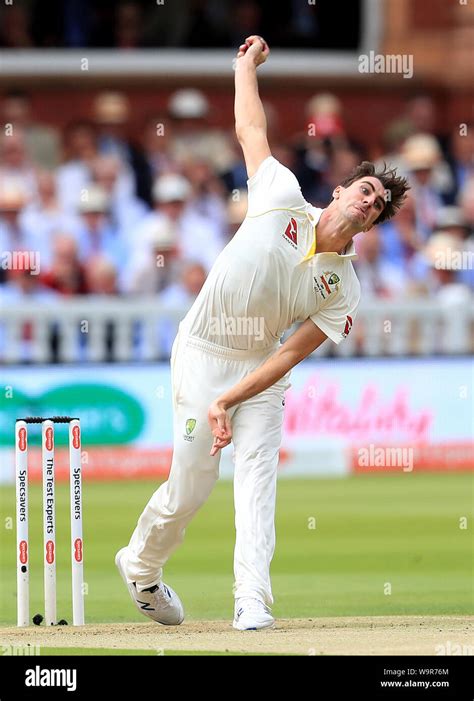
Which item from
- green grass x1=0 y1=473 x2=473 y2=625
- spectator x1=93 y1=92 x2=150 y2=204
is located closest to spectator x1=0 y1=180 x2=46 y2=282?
spectator x1=93 y1=92 x2=150 y2=204

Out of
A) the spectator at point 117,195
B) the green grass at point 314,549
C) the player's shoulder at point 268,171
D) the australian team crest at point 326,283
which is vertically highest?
the spectator at point 117,195

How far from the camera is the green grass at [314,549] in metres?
9.82

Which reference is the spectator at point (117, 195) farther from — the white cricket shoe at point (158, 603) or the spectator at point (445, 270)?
the white cricket shoe at point (158, 603)

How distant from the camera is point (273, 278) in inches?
326

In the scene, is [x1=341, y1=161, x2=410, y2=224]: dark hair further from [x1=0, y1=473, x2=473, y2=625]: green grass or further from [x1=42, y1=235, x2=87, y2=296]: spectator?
[x1=42, y1=235, x2=87, y2=296]: spectator

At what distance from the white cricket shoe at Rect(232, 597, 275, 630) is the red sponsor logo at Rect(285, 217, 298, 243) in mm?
1726

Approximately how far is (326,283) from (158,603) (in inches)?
72.9

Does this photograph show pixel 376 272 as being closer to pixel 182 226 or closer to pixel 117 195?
pixel 182 226

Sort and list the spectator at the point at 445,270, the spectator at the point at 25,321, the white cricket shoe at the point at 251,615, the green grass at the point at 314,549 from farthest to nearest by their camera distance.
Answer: the spectator at the point at 445,270 < the spectator at the point at 25,321 < the green grass at the point at 314,549 < the white cricket shoe at the point at 251,615

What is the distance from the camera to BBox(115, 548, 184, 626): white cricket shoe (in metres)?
8.74

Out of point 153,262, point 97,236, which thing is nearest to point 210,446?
point 153,262

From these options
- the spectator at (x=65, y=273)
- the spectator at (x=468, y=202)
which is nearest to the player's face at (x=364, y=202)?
the spectator at (x=65, y=273)

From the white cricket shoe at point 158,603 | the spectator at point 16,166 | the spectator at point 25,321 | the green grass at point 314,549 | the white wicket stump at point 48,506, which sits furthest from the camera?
the spectator at point 16,166
